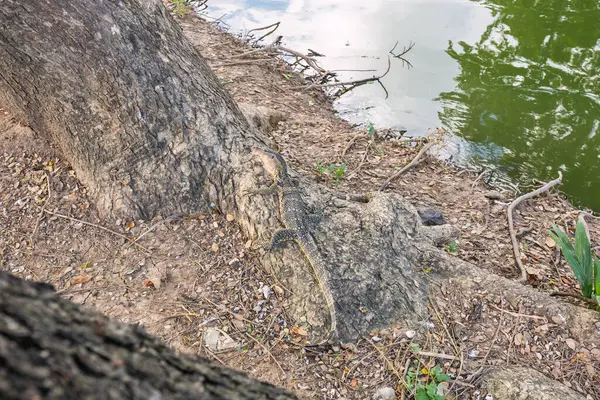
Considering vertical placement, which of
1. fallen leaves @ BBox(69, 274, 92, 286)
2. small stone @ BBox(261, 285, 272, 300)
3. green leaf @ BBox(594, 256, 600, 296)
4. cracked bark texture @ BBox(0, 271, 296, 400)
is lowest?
fallen leaves @ BBox(69, 274, 92, 286)

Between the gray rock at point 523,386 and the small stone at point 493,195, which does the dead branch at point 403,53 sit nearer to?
the small stone at point 493,195

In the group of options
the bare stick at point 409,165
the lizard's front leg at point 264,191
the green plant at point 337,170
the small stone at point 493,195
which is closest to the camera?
the lizard's front leg at point 264,191

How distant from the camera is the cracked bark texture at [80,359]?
0.63m

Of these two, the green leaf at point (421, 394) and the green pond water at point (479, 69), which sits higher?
the green pond water at point (479, 69)

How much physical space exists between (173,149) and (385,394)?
1850 millimetres

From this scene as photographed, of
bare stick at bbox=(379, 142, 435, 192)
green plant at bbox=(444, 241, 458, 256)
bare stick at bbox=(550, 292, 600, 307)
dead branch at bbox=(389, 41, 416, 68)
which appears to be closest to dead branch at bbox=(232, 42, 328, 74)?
dead branch at bbox=(389, 41, 416, 68)

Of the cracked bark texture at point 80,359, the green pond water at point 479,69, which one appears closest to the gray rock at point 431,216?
the green pond water at point 479,69

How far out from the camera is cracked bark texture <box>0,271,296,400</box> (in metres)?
0.63

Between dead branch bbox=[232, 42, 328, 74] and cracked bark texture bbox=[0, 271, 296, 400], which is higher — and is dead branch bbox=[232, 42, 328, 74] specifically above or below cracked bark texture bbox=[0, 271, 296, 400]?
below

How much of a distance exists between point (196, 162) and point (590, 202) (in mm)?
4656

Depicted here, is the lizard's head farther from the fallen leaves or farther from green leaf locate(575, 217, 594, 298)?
green leaf locate(575, 217, 594, 298)

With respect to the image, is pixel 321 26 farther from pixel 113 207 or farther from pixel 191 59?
pixel 113 207

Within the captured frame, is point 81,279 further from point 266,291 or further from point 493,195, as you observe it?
point 493,195

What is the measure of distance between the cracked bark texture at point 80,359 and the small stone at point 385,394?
1.55 m
